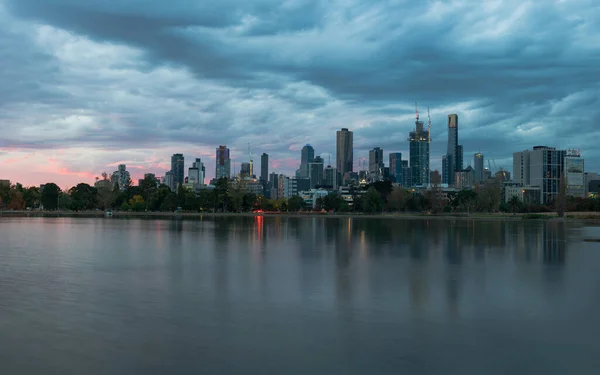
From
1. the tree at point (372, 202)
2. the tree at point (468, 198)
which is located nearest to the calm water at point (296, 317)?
the tree at point (372, 202)

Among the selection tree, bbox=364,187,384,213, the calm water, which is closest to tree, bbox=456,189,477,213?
tree, bbox=364,187,384,213

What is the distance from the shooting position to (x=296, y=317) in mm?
18234

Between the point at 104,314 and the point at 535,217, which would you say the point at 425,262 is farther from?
the point at 535,217

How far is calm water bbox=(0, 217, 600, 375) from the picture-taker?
13.6 meters

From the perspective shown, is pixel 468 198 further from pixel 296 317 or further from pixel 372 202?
pixel 296 317

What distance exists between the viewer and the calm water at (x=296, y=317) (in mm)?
13562

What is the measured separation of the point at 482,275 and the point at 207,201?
553ft

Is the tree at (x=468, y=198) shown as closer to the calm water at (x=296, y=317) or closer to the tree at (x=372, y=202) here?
Answer: the tree at (x=372, y=202)

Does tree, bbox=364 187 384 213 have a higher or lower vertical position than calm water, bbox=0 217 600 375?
higher

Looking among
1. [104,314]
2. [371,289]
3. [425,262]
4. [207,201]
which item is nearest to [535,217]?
[207,201]

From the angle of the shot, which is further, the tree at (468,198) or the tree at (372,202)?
the tree at (372,202)

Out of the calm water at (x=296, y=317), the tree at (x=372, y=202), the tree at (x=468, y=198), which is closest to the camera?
the calm water at (x=296, y=317)

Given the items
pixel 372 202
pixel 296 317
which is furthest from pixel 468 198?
pixel 296 317

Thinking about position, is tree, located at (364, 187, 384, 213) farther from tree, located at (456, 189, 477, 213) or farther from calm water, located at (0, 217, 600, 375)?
calm water, located at (0, 217, 600, 375)
